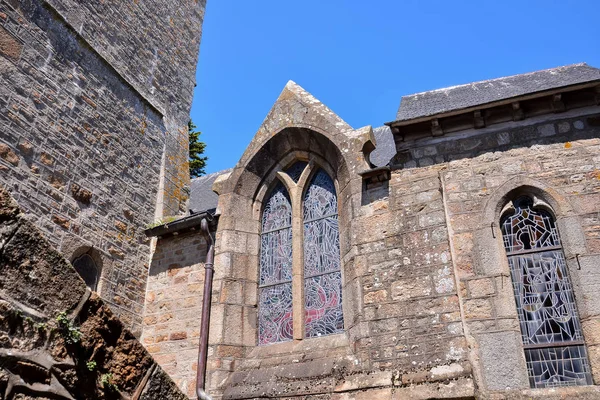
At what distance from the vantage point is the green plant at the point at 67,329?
2012mm

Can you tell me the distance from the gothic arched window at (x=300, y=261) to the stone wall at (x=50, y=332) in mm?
4488

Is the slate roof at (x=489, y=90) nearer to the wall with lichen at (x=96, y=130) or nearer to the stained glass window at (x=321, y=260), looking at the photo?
the stained glass window at (x=321, y=260)

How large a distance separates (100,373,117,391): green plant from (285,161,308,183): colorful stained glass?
573 cm

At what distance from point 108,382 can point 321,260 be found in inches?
195

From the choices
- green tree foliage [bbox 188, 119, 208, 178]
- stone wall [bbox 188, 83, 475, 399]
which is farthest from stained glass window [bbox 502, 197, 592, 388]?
green tree foliage [bbox 188, 119, 208, 178]

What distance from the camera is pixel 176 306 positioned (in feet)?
24.2

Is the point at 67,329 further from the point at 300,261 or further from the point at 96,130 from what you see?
the point at 96,130

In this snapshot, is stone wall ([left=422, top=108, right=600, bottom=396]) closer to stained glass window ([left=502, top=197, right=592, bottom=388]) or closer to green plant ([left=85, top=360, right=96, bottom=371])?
stained glass window ([left=502, top=197, right=592, bottom=388])

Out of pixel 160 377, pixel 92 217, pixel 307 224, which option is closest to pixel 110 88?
pixel 92 217

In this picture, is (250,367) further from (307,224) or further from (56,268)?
(56,268)

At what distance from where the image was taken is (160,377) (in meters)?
2.36

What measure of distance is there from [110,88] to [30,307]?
22.9 ft

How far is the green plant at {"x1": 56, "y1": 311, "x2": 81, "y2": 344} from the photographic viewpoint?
2.01m

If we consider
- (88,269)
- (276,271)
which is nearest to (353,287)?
(276,271)
